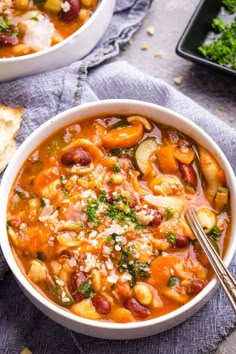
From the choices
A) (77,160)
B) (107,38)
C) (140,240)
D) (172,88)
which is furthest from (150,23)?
(140,240)

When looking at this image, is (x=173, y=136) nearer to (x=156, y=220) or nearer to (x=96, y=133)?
(x=96, y=133)

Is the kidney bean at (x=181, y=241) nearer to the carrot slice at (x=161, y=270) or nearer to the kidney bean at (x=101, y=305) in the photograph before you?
the carrot slice at (x=161, y=270)

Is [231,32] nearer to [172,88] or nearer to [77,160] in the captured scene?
[172,88]

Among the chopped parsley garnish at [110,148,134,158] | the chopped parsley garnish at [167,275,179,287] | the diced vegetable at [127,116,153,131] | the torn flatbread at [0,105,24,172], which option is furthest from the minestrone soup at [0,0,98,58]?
the chopped parsley garnish at [167,275,179,287]

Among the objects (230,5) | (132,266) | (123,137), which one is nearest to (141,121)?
(123,137)

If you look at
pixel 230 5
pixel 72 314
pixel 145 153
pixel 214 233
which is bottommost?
pixel 72 314
